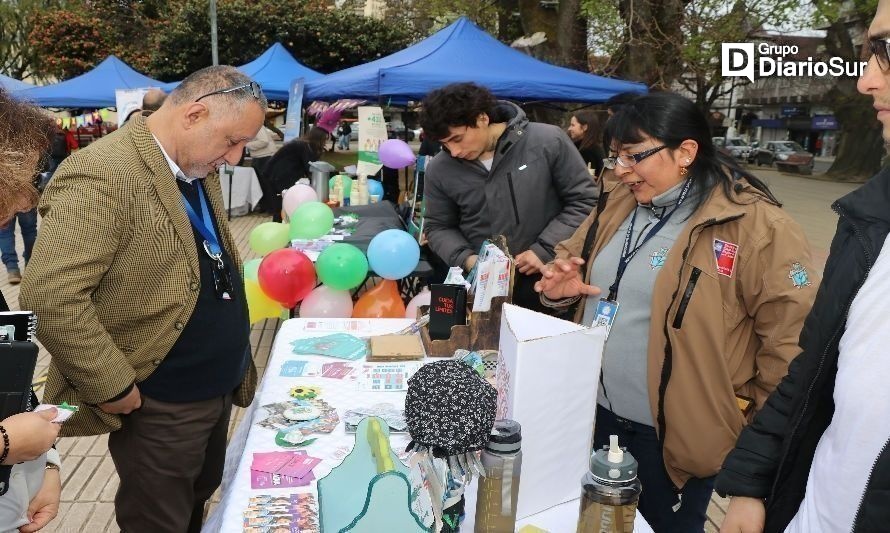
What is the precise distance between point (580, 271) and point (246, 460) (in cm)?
110

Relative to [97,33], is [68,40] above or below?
below

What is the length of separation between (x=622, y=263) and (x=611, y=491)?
32.2 inches

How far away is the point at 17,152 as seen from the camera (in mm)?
1232

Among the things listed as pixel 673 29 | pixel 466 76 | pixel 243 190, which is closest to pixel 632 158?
pixel 466 76

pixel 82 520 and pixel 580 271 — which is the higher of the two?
pixel 580 271

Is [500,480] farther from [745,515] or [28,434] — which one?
[28,434]

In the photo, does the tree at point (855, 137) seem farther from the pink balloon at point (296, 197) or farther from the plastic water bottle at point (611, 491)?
the plastic water bottle at point (611, 491)

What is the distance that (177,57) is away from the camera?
19.0 meters

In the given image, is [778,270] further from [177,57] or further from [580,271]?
[177,57]

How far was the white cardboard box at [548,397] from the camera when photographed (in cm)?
114

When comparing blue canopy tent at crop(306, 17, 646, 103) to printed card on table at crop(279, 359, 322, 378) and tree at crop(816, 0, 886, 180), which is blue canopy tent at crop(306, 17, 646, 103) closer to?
printed card on table at crop(279, 359, 322, 378)

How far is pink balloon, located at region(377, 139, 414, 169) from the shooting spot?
6016 millimetres

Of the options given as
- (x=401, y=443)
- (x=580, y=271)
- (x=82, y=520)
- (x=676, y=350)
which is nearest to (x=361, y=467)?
(x=401, y=443)

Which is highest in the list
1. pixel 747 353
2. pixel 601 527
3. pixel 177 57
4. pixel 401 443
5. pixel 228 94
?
pixel 177 57
